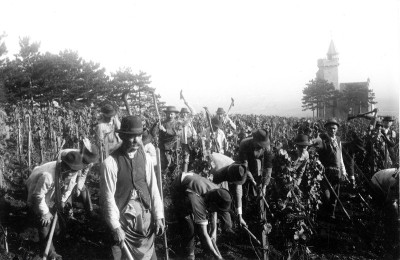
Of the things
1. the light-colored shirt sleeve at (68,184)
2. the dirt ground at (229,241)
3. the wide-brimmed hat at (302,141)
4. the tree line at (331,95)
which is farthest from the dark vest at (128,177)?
the tree line at (331,95)

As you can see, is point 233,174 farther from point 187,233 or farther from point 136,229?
point 136,229

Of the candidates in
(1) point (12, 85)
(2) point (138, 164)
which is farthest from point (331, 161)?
(1) point (12, 85)

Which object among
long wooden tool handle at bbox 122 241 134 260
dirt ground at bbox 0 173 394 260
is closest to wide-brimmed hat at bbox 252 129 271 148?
dirt ground at bbox 0 173 394 260

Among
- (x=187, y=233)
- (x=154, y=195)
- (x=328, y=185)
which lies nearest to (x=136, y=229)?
(x=154, y=195)

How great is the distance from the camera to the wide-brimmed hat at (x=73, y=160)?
358 cm

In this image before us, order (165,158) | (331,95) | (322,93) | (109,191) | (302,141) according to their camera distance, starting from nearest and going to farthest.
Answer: (109,191)
(302,141)
(165,158)
(322,93)
(331,95)

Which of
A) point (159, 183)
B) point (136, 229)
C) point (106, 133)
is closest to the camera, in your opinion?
point (136, 229)

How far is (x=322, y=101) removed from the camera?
48.9 metres

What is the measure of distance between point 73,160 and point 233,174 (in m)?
1.60

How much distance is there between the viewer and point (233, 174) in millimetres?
3676

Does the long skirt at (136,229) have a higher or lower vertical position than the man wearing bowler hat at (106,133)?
lower

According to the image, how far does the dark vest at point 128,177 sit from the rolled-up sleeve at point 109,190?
0.16 feet

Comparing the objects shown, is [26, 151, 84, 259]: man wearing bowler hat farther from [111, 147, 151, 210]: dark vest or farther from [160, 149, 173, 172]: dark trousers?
[160, 149, 173, 172]: dark trousers

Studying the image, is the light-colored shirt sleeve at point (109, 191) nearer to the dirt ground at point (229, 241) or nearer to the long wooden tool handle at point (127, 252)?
the long wooden tool handle at point (127, 252)
